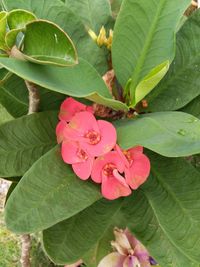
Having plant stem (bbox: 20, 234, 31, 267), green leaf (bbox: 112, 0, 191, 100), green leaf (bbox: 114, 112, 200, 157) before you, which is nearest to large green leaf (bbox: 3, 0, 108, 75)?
green leaf (bbox: 112, 0, 191, 100)

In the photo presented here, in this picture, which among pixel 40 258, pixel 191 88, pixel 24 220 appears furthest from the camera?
pixel 40 258

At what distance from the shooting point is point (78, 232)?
90 cm

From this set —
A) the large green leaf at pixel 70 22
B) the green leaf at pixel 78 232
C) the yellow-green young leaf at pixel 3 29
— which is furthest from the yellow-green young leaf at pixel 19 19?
the green leaf at pixel 78 232

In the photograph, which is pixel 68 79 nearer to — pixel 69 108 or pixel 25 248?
pixel 69 108

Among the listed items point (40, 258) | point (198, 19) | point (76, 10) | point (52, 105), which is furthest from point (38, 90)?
point (40, 258)

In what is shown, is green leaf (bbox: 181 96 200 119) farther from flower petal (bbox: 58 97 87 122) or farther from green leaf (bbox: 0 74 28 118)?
green leaf (bbox: 0 74 28 118)

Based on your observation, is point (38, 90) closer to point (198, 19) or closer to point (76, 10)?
point (76, 10)

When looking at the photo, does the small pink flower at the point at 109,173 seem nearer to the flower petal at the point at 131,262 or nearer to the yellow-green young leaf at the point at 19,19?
the yellow-green young leaf at the point at 19,19

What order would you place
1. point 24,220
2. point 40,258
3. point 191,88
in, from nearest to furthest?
point 24,220, point 191,88, point 40,258

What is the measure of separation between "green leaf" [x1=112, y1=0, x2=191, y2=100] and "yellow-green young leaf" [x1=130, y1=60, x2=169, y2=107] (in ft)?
0.15

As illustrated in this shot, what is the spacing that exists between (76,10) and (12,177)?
303 millimetres

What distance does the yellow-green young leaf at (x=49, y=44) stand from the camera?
0.65 m

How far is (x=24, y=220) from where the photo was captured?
736 mm

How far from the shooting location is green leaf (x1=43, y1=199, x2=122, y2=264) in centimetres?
88
